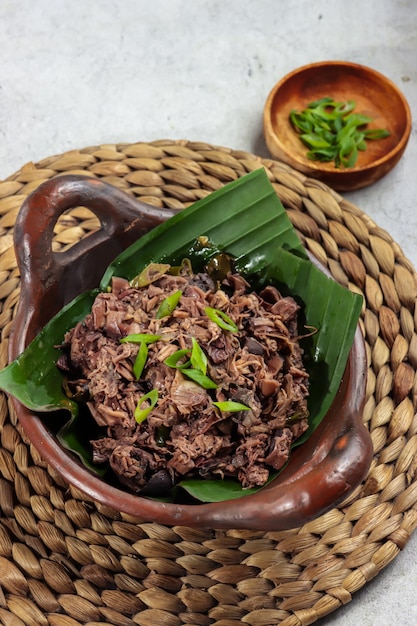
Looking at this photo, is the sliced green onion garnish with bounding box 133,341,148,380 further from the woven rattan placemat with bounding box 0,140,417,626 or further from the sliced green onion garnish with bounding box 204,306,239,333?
the woven rattan placemat with bounding box 0,140,417,626

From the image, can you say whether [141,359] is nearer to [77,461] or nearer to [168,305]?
[168,305]

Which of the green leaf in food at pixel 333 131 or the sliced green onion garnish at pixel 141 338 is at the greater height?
the sliced green onion garnish at pixel 141 338

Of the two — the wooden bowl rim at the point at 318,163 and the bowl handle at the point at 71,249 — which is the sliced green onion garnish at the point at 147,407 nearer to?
the bowl handle at the point at 71,249

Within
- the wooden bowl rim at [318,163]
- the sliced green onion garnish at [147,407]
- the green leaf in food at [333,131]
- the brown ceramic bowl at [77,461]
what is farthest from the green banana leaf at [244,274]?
the green leaf in food at [333,131]

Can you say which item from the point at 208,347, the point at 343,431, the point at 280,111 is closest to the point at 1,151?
the point at 280,111

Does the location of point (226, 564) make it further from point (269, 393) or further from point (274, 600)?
point (269, 393)

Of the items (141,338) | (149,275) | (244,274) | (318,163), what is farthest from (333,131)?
(141,338)
